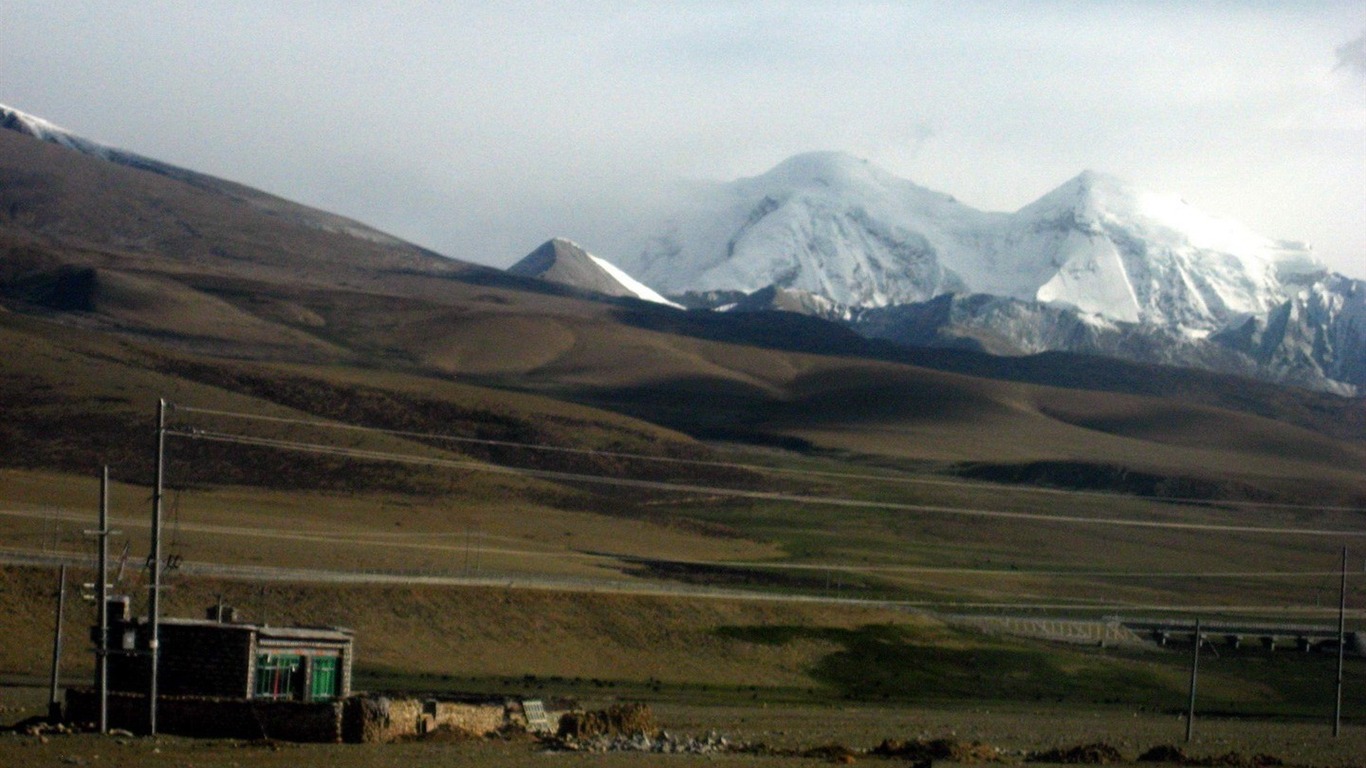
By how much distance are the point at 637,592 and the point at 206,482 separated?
46711 millimetres

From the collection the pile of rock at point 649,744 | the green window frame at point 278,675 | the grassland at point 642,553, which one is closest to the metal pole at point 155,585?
the grassland at point 642,553

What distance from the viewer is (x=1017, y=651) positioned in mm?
84375

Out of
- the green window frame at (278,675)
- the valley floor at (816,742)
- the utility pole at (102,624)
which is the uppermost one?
the utility pole at (102,624)

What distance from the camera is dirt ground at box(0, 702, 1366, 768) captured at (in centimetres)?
3781

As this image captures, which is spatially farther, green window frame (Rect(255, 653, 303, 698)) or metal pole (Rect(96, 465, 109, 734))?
green window frame (Rect(255, 653, 303, 698))

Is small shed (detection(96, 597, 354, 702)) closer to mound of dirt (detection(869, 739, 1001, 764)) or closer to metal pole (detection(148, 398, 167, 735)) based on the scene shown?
metal pole (detection(148, 398, 167, 735))

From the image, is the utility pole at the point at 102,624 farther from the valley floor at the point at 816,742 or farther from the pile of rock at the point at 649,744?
the pile of rock at the point at 649,744

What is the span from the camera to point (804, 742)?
49.9 metres

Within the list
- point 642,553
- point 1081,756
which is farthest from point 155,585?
point 642,553

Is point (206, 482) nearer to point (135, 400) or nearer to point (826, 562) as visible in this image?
point (135, 400)

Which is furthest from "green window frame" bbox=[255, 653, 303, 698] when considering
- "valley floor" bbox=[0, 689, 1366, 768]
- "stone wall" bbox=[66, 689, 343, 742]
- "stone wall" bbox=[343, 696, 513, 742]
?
"valley floor" bbox=[0, 689, 1366, 768]

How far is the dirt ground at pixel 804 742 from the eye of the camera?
3781 cm

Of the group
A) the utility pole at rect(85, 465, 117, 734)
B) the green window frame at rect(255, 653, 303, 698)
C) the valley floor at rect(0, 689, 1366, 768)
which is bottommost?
the valley floor at rect(0, 689, 1366, 768)

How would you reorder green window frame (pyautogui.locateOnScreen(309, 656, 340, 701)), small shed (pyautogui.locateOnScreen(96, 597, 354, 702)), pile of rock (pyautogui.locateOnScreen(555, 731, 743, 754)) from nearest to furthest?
pile of rock (pyautogui.locateOnScreen(555, 731, 743, 754)) < small shed (pyautogui.locateOnScreen(96, 597, 354, 702)) < green window frame (pyautogui.locateOnScreen(309, 656, 340, 701))
